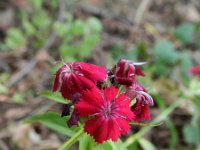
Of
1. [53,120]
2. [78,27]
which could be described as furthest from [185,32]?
[53,120]

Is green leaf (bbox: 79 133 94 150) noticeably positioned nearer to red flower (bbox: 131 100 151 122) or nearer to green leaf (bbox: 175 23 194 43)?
red flower (bbox: 131 100 151 122)

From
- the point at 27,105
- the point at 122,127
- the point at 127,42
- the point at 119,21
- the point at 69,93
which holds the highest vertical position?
the point at 119,21

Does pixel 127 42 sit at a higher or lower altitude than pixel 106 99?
higher

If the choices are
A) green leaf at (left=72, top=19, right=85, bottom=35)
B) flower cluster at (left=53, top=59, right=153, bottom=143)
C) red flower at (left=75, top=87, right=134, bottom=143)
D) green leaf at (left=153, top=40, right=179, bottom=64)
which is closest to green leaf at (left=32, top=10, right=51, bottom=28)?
green leaf at (left=72, top=19, right=85, bottom=35)

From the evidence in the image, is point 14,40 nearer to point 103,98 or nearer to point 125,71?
point 125,71

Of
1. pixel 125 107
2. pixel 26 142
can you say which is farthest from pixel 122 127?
pixel 26 142

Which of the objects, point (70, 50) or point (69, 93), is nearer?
point (69, 93)

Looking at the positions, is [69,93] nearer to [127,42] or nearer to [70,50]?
[70,50]

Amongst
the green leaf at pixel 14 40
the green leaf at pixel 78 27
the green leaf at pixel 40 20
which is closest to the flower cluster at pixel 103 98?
the green leaf at pixel 78 27
